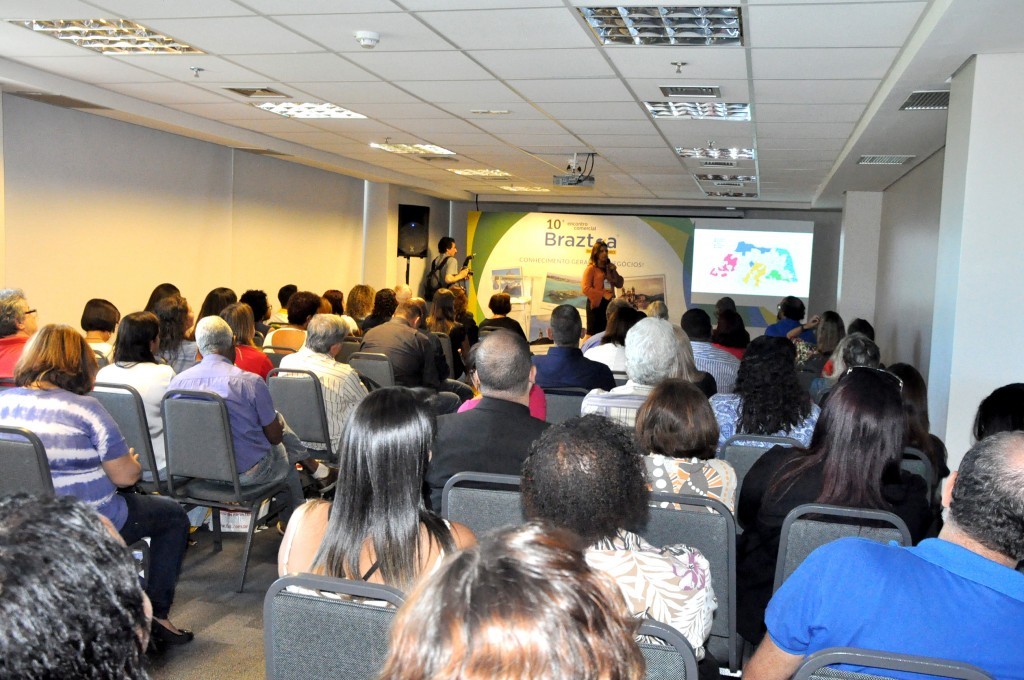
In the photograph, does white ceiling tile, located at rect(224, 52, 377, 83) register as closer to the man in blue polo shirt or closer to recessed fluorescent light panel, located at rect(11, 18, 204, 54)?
recessed fluorescent light panel, located at rect(11, 18, 204, 54)

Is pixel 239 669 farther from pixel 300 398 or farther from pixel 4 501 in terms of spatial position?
pixel 4 501

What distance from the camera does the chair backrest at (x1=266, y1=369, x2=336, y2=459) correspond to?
181 inches

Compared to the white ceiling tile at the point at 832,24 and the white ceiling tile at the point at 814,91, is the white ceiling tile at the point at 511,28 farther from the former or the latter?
the white ceiling tile at the point at 814,91

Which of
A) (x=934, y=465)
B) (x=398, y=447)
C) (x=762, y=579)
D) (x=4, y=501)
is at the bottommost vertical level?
(x=762, y=579)

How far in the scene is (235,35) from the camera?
462 centimetres

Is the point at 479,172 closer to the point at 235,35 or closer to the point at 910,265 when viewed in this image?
the point at 910,265

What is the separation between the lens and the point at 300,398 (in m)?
4.64

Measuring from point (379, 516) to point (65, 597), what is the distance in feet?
3.82

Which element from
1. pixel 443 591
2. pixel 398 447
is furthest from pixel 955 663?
pixel 398 447

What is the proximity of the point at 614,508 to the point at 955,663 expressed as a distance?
692 mm

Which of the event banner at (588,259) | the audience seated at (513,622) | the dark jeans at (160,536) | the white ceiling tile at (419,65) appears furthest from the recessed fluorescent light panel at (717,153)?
the audience seated at (513,622)

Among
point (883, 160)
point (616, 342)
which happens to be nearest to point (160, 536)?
point (616, 342)

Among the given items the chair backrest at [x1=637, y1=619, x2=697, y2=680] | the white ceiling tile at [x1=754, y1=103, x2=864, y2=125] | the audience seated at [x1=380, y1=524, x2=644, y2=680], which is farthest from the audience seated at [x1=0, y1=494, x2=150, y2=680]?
the white ceiling tile at [x1=754, y1=103, x2=864, y2=125]

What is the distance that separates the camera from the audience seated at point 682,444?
8.67 ft
